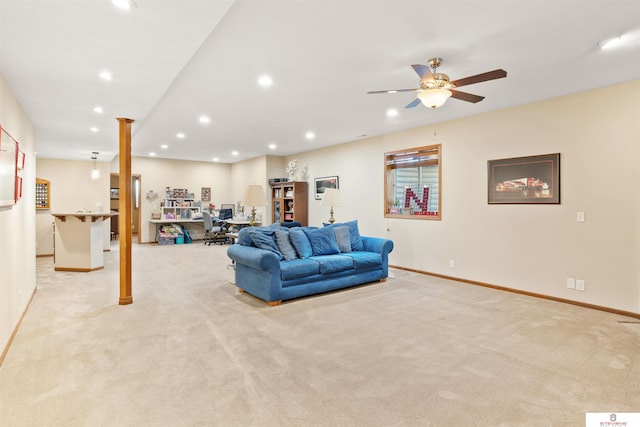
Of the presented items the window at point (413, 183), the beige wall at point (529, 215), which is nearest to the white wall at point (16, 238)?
the beige wall at point (529, 215)

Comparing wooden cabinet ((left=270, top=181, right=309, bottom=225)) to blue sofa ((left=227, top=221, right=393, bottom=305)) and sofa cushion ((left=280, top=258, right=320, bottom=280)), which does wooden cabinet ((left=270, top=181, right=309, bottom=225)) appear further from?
sofa cushion ((left=280, top=258, right=320, bottom=280))

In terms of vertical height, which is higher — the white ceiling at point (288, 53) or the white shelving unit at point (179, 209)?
the white ceiling at point (288, 53)

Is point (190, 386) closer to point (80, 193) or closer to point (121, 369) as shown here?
point (121, 369)

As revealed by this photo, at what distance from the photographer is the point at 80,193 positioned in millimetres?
8352

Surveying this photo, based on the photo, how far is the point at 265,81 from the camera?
3.76m

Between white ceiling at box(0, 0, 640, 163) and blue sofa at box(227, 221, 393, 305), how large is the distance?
183 centimetres

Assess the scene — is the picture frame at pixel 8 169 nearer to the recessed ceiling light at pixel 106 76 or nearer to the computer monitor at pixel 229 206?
the recessed ceiling light at pixel 106 76

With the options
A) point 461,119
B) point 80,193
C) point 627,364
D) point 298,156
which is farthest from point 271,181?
point 627,364

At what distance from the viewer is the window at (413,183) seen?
5.90 metres

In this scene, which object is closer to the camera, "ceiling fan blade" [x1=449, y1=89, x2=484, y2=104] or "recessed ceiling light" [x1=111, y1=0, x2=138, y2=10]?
"recessed ceiling light" [x1=111, y1=0, x2=138, y2=10]

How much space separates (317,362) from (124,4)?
8.81 ft

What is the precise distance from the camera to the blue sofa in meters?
4.11

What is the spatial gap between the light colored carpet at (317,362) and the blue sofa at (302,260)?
0.77ft

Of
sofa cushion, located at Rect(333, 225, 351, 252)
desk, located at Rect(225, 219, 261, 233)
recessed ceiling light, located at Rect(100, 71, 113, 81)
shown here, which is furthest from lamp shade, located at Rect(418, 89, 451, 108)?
desk, located at Rect(225, 219, 261, 233)
